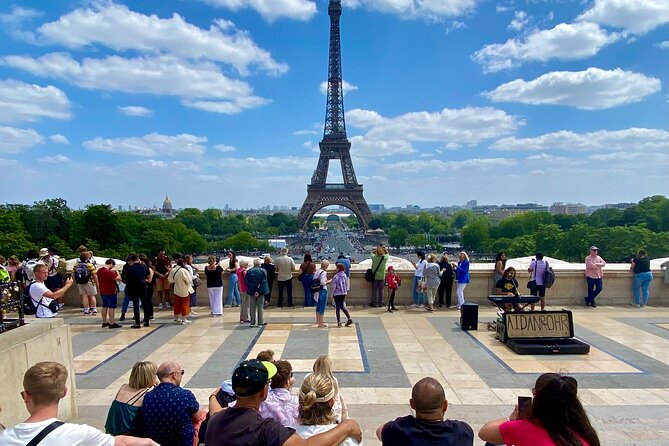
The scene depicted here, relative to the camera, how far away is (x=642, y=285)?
12.5 m

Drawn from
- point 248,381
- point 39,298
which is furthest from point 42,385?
point 39,298

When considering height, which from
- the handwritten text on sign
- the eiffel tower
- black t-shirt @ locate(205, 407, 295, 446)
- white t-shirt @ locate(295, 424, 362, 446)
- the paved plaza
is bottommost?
the paved plaza

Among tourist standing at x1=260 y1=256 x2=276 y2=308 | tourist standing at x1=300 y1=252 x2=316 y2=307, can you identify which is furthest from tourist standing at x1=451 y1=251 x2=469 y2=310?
tourist standing at x1=260 y1=256 x2=276 y2=308

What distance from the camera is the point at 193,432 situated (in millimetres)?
3945

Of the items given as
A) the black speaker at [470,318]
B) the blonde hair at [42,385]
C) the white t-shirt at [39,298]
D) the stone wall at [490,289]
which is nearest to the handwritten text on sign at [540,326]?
the black speaker at [470,318]

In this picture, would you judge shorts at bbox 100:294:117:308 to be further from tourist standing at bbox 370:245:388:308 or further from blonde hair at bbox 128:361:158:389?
blonde hair at bbox 128:361:158:389

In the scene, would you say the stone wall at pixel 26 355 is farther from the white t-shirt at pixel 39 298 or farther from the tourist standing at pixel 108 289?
the tourist standing at pixel 108 289

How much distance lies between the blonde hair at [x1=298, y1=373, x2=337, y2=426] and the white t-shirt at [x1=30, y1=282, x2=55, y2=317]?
582cm

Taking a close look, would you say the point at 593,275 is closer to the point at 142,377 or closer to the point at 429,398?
the point at 429,398

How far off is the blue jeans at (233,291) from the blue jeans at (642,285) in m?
10.5

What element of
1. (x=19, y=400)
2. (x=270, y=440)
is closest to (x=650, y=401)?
(x=270, y=440)

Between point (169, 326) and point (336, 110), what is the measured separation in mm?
88080

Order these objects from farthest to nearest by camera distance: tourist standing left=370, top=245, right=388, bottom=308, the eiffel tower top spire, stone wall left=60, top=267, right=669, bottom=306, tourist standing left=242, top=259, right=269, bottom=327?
the eiffel tower top spire < stone wall left=60, top=267, right=669, bottom=306 < tourist standing left=370, top=245, right=388, bottom=308 < tourist standing left=242, top=259, right=269, bottom=327

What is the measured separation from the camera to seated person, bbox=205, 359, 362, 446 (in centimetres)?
299
